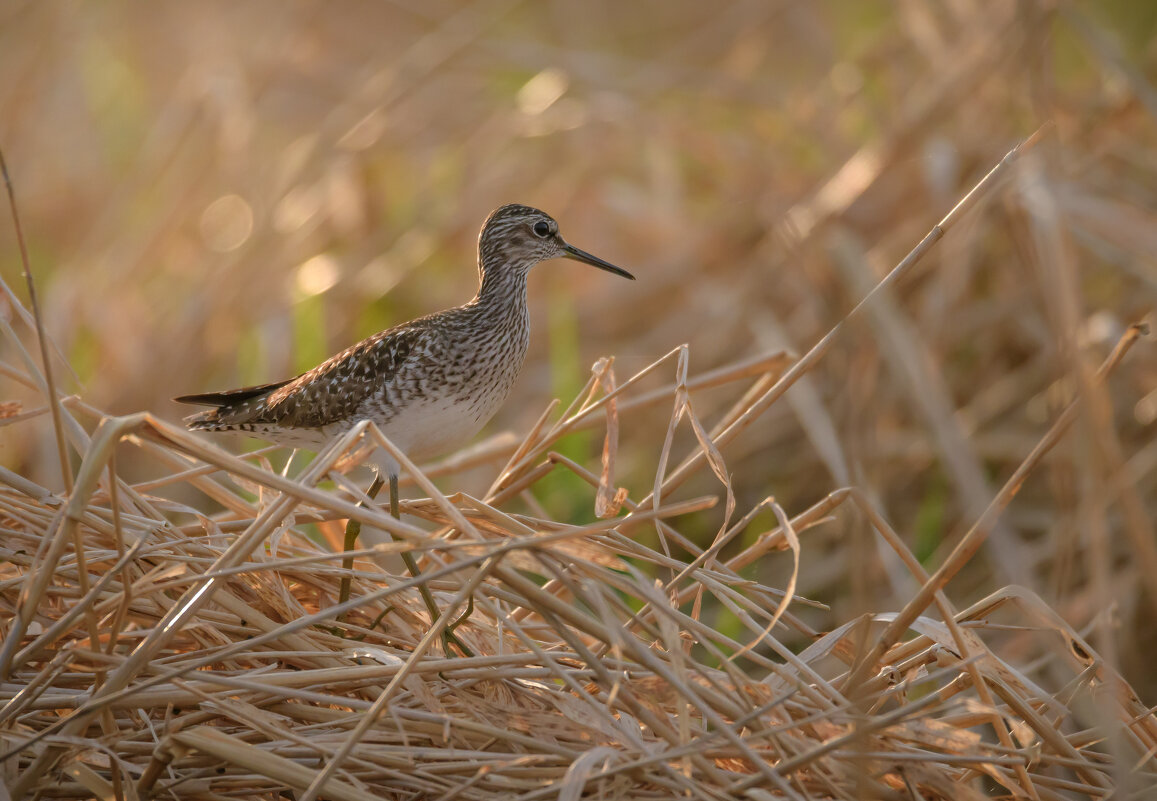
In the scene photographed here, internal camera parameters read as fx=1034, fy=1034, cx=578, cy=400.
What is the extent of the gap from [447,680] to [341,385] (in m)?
1.93

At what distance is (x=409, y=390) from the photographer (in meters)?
4.53

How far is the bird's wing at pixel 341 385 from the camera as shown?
461cm

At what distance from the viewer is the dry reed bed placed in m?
2.67

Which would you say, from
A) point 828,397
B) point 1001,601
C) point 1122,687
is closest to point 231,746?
point 1001,601

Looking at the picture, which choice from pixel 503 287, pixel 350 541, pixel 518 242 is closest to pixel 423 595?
pixel 350 541

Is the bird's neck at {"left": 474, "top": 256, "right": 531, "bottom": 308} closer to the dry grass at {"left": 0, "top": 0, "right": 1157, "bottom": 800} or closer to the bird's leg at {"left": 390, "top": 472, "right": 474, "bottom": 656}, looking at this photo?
the dry grass at {"left": 0, "top": 0, "right": 1157, "bottom": 800}

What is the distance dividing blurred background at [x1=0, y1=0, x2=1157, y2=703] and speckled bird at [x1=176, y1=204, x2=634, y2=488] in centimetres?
177

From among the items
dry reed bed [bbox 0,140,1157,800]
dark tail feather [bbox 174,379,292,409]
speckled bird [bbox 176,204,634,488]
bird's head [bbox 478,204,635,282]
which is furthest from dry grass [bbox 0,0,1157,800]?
bird's head [bbox 478,204,635,282]

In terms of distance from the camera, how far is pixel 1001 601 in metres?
3.32

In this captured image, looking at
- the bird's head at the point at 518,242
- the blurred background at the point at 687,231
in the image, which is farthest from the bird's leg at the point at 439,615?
the blurred background at the point at 687,231

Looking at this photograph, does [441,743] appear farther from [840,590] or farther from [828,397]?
[828,397]

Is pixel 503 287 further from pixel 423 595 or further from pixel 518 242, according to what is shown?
pixel 423 595

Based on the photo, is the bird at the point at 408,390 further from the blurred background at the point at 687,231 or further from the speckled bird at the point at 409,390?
the blurred background at the point at 687,231

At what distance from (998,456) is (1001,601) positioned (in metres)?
3.62
